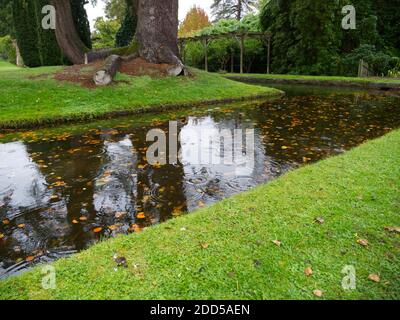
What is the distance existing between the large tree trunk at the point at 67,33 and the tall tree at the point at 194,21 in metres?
37.7

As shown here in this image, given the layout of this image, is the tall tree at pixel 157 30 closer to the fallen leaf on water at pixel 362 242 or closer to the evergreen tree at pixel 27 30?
the evergreen tree at pixel 27 30

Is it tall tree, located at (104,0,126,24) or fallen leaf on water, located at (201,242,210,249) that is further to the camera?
tall tree, located at (104,0,126,24)

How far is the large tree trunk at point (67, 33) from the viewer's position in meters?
15.2

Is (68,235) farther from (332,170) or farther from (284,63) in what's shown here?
(284,63)

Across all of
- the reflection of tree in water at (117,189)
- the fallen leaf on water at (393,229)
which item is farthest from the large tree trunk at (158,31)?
the fallen leaf on water at (393,229)

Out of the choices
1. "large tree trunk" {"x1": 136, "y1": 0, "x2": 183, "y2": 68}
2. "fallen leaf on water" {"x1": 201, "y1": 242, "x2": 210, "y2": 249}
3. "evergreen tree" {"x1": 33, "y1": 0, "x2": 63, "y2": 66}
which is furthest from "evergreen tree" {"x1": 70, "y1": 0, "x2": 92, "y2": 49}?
"fallen leaf on water" {"x1": 201, "y1": 242, "x2": 210, "y2": 249}

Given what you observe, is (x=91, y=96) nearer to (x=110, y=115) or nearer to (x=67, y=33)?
(x=110, y=115)

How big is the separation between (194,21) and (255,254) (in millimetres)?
53241

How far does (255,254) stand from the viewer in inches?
118

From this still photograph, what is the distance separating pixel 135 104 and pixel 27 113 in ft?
10.7

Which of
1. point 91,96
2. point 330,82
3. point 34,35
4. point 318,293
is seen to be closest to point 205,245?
point 318,293

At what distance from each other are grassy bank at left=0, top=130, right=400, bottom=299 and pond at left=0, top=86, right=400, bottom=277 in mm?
689

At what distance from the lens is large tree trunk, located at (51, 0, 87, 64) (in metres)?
15.2

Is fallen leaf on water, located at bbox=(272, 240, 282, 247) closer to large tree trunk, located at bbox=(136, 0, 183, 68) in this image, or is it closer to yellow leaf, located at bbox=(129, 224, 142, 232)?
yellow leaf, located at bbox=(129, 224, 142, 232)
